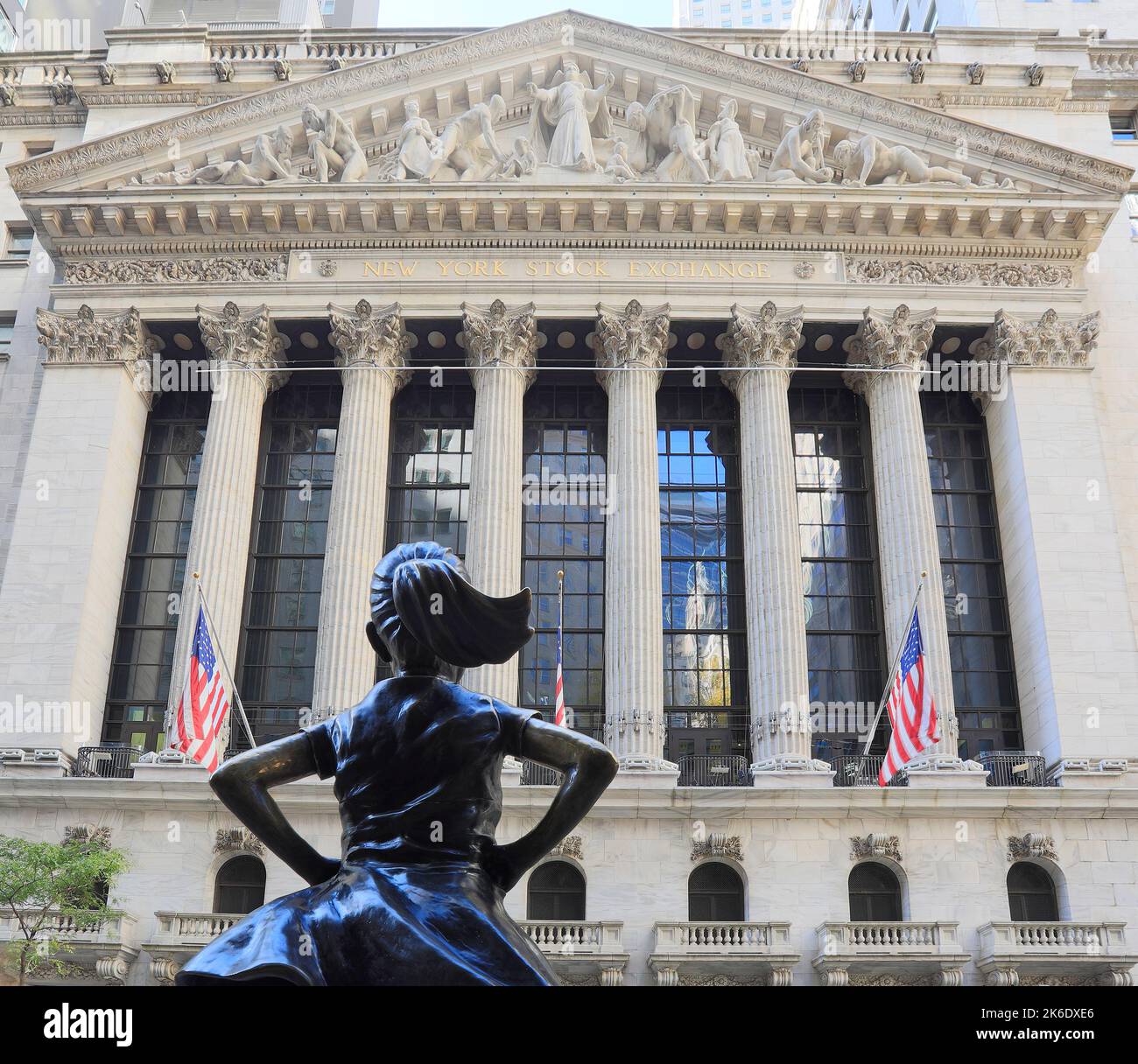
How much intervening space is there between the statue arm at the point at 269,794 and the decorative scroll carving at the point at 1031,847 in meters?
27.9

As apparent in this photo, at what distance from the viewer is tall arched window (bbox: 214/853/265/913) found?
1219 inches

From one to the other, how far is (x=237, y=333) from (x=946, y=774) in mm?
22628

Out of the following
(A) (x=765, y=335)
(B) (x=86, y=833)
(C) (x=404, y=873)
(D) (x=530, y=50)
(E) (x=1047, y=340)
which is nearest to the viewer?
(C) (x=404, y=873)

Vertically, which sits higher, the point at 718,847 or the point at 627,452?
the point at 627,452

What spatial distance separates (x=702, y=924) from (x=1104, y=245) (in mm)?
25256

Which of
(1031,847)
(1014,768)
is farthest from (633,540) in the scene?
(1031,847)

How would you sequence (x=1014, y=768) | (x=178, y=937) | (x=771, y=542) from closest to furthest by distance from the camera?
(x=178, y=937)
(x=1014, y=768)
(x=771, y=542)

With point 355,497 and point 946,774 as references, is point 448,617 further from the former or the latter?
point 355,497

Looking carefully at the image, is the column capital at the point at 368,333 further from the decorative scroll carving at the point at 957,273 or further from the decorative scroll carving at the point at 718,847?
the decorative scroll carving at the point at 718,847

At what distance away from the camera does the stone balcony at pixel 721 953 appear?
28.3 metres

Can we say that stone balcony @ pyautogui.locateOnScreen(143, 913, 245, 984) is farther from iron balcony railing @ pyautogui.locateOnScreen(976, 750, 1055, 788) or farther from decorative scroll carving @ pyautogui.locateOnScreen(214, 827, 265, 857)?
iron balcony railing @ pyautogui.locateOnScreen(976, 750, 1055, 788)

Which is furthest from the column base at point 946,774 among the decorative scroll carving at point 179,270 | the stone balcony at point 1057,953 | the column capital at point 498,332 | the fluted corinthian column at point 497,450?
the decorative scroll carving at point 179,270

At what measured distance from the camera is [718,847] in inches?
1202
